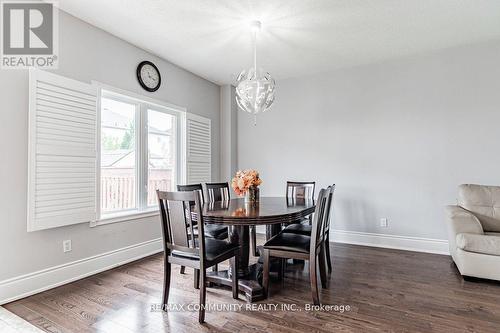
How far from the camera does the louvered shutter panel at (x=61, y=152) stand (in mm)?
2566

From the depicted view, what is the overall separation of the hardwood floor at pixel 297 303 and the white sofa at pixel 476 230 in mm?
169

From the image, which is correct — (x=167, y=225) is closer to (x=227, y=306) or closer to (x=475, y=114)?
(x=227, y=306)

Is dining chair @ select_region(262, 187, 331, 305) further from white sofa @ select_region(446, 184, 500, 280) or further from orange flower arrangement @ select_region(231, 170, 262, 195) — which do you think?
white sofa @ select_region(446, 184, 500, 280)

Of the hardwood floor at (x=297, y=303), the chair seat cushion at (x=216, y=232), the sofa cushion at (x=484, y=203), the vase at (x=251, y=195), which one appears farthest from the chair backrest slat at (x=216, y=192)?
the sofa cushion at (x=484, y=203)

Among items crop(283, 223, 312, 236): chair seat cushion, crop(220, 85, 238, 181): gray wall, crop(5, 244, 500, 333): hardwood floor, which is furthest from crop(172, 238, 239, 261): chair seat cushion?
crop(220, 85, 238, 181): gray wall

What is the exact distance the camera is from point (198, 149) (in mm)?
4715

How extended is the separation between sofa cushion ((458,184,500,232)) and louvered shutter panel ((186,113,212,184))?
368 centimetres

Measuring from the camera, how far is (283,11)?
9.18ft

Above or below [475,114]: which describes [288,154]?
below

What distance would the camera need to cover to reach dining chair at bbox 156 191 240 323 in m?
2.06

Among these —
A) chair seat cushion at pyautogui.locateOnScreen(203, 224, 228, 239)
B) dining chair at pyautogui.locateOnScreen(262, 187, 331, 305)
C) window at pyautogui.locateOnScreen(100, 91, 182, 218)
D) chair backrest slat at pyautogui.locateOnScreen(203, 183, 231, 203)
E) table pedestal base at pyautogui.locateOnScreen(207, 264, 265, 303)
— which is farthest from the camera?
chair backrest slat at pyautogui.locateOnScreen(203, 183, 231, 203)

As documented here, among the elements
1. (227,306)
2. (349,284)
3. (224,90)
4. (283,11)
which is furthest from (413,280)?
(224,90)

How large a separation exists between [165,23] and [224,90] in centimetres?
232

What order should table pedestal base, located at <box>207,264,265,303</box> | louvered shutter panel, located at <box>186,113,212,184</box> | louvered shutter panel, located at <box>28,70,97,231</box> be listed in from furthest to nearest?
louvered shutter panel, located at <box>186,113,212,184</box>
louvered shutter panel, located at <box>28,70,97,231</box>
table pedestal base, located at <box>207,264,265,303</box>
